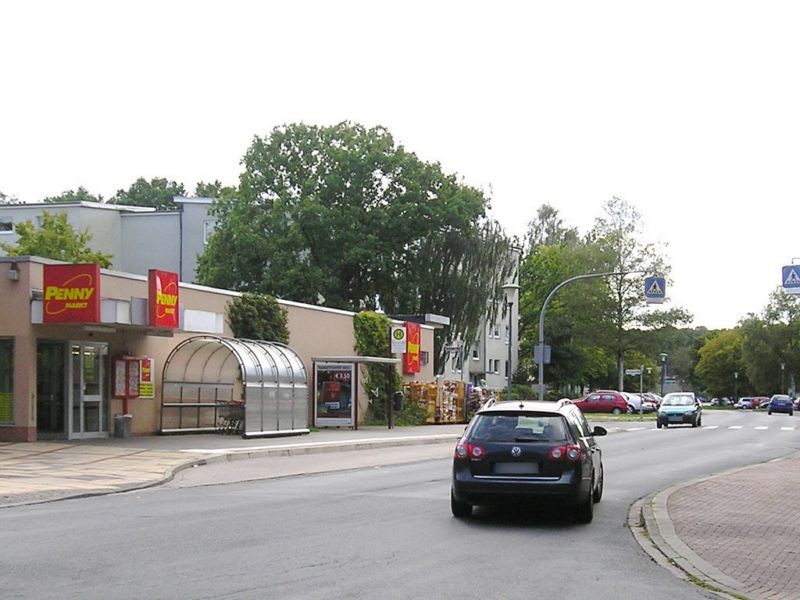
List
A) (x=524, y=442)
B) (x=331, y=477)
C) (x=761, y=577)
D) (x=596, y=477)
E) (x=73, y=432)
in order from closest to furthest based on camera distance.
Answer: (x=761, y=577), (x=524, y=442), (x=596, y=477), (x=331, y=477), (x=73, y=432)

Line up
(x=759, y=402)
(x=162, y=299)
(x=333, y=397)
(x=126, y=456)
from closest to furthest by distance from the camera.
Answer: (x=126, y=456)
(x=162, y=299)
(x=333, y=397)
(x=759, y=402)

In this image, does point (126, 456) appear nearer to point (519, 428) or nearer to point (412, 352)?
point (519, 428)

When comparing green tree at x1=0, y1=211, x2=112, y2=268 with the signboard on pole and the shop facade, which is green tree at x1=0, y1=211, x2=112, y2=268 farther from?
the shop facade

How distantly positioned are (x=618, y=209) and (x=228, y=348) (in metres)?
62.0

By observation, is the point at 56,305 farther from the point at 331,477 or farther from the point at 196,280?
the point at 196,280

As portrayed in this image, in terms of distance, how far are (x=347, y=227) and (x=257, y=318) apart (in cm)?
2169

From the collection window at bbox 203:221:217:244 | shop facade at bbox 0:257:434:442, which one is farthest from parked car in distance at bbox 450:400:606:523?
window at bbox 203:221:217:244

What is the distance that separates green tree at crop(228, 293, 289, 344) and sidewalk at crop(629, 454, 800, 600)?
19.1 m

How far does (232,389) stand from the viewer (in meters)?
34.5

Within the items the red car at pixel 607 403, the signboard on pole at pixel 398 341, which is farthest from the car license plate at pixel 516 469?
the red car at pixel 607 403

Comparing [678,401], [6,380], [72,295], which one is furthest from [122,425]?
[678,401]

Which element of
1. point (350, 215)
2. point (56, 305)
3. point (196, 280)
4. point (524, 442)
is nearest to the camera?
point (524, 442)

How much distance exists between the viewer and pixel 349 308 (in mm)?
59281

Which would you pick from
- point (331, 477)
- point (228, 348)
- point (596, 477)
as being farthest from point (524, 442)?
point (228, 348)
